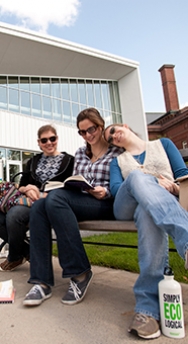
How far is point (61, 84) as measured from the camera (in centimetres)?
2070

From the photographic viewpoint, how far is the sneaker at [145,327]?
55.0 inches

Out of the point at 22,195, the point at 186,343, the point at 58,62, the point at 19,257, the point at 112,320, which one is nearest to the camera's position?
the point at 186,343

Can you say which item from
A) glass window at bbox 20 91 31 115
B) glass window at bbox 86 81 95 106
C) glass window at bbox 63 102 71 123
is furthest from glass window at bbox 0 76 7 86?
glass window at bbox 86 81 95 106

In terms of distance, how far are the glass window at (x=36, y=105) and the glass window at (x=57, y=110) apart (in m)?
1.16

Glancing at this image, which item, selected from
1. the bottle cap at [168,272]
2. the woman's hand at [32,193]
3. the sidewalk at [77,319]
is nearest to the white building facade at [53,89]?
the woman's hand at [32,193]

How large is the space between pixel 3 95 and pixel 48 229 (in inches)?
678

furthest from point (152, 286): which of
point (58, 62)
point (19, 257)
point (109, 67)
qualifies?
point (109, 67)

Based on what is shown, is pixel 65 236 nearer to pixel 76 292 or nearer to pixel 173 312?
pixel 76 292

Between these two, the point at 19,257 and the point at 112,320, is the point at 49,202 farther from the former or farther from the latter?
the point at 19,257

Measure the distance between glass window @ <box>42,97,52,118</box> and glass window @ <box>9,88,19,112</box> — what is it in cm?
187

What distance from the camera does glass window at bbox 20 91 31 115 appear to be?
18.2m

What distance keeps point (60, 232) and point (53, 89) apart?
1943 centimetres

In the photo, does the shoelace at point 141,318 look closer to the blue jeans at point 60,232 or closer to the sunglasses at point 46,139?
the blue jeans at point 60,232

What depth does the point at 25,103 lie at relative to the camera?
60.4 feet
